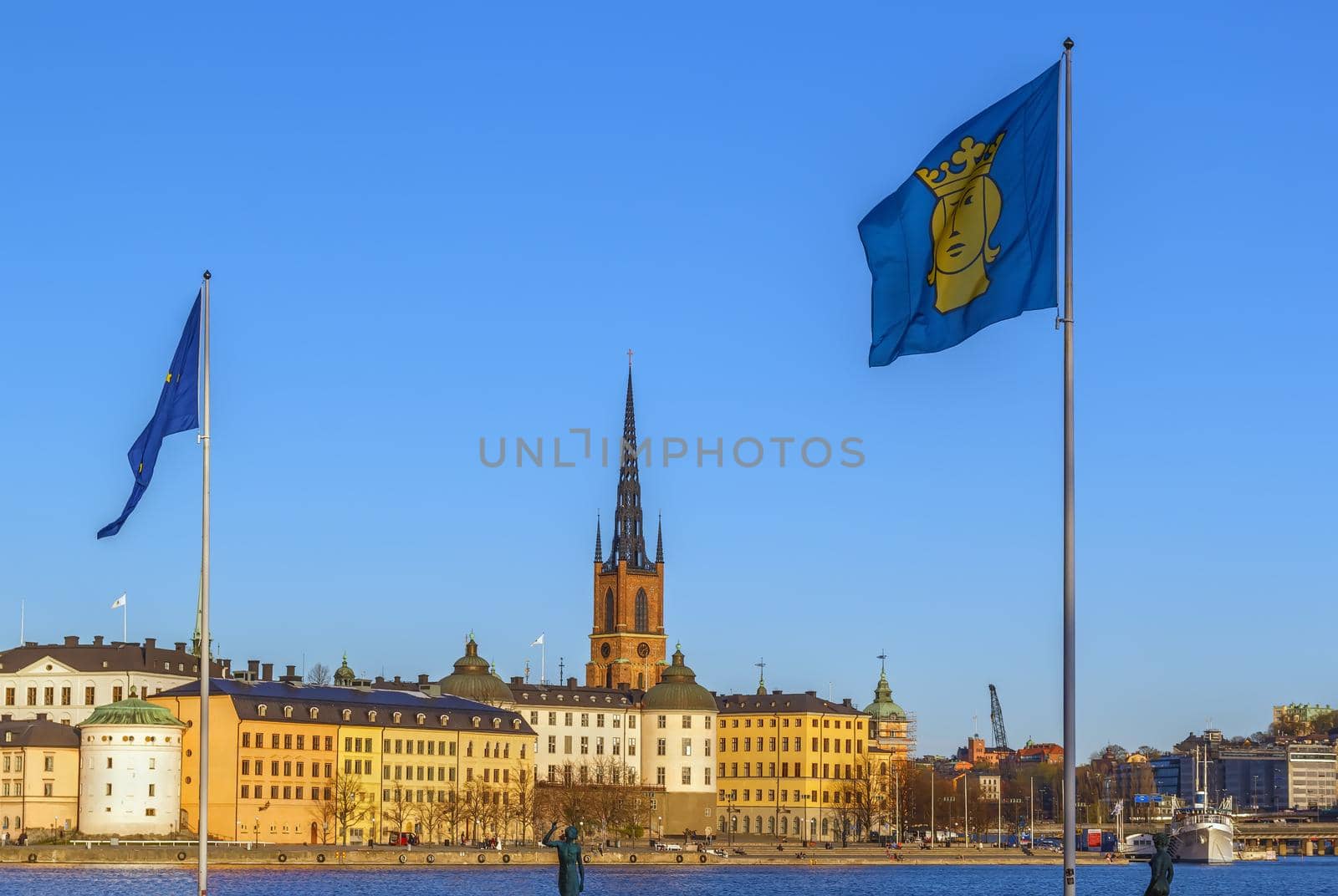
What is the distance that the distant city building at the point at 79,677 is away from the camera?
159 meters

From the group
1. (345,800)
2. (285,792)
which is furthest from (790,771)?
(285,792)

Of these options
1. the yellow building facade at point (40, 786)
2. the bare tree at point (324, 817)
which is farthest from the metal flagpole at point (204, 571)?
the bare tree at point (324, 817)

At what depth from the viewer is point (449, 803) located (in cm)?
15838

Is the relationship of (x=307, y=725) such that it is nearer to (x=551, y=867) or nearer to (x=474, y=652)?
(x=551, y=867)

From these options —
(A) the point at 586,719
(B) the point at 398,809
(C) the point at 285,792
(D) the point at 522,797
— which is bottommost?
(B) the point at 398,809

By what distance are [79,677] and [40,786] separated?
20.3m

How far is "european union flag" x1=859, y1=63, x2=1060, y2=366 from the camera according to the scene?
2759 cm

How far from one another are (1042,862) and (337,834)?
2026 inches

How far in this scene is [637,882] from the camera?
11850cm

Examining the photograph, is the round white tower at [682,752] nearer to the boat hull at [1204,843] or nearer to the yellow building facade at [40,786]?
the boat hull at [1204,843]

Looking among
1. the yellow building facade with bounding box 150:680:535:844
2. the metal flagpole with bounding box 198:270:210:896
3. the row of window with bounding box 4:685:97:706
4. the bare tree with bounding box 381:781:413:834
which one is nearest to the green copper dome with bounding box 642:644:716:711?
the yellow building facade with bounding box 150:680:535:844

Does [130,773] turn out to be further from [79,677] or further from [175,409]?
[175,409]

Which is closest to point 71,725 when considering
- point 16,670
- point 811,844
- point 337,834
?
point 16,670

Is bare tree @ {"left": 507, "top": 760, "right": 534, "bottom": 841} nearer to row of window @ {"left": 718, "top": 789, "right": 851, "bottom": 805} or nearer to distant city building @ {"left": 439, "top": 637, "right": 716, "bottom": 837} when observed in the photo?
distant city building @ {"left": 439, "top": 637, "right": 716, "bottom": 837}
